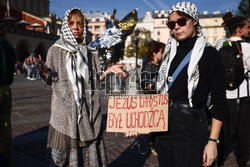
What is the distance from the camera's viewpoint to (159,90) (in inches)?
80.4

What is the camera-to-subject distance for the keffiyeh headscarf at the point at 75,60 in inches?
92.6

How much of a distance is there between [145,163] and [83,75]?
249cm

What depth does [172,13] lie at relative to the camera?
1979 millimetres

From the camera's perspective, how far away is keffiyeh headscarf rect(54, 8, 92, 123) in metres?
2.35

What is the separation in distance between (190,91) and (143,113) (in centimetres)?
40

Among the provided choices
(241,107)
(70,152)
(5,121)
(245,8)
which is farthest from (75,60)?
(245,8)

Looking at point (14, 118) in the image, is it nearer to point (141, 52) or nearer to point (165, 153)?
point (165, 153)

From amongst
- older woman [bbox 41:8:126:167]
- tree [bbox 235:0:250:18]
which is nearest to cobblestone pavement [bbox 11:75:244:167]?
older woman [bbox 41:8:126:167]

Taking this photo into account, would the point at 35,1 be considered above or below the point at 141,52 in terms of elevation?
above

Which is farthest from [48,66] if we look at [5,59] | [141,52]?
[141,52]

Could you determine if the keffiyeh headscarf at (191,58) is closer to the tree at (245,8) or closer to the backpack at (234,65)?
the backpack at (234,65)

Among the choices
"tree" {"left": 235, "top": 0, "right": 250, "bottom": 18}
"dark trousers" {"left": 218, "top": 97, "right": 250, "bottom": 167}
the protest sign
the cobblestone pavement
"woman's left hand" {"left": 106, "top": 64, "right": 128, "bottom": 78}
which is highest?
"tree" {"left": 235, "top": 0, "right": 250, "bottom": 18}

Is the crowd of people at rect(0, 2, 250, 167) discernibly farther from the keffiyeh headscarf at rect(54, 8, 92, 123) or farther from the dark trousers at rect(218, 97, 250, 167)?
the dark trousers at rect(218, 97, 250, 167)

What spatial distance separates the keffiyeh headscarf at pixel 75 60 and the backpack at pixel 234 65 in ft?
6.31
